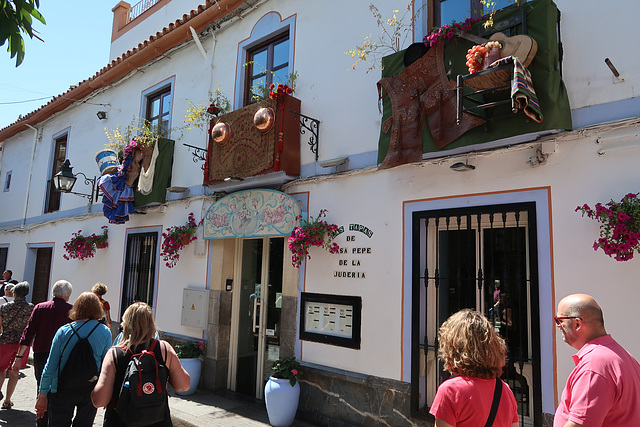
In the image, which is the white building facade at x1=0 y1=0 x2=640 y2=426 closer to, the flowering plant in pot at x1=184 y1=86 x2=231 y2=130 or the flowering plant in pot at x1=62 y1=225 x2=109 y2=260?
the flowering plant in pot at x1=184 y1=86 x2=231 y2=130

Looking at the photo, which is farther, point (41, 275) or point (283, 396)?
point (41, 275)

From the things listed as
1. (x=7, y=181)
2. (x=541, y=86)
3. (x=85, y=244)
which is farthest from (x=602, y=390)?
(x=7, y=181)

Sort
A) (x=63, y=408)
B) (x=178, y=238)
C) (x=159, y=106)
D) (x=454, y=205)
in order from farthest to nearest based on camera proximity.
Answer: (x=159, y=106)
(x=178, y=238)
(x=454, y=205)
(x=63, y=408)

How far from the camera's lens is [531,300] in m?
4.27

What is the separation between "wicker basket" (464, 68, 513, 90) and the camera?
4.13 meters

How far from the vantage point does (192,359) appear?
713 centimetres

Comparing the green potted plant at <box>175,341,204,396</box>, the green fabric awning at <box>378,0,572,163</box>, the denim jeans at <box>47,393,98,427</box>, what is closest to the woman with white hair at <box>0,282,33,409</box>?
the green potted plant at <box>175,341,204,396</box>

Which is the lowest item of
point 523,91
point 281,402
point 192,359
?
point 281,402

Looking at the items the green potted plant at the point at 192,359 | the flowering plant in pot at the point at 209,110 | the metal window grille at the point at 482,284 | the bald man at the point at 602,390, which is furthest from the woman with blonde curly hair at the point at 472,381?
the flowering plant in pot at the point at 209,110

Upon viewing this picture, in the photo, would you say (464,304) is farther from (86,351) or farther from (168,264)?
(168,264)

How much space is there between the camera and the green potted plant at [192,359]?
23.1 ft

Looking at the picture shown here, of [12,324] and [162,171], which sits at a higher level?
[162,171]

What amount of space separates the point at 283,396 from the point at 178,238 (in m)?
3.53

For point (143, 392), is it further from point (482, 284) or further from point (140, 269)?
point (140, 269)
